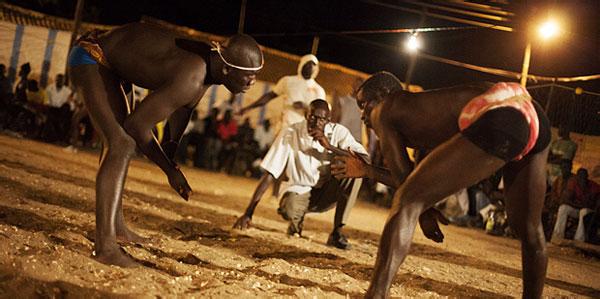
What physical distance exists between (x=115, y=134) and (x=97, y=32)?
0.81 m

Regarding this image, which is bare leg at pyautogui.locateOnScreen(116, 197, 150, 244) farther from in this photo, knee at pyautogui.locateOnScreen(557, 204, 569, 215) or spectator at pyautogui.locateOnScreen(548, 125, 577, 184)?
spectator at pyautogui.locateOnScreen(548, 125, 577, 184)

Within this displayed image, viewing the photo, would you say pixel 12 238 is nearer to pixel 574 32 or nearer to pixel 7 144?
pixel 7 144

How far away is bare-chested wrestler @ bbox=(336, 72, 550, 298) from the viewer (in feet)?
8.86

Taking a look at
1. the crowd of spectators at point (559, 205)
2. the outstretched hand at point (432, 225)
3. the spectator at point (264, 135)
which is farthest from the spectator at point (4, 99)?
the outstretched hand at point (432, 225)

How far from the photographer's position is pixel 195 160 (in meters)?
13.4

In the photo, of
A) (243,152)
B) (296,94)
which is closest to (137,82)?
(296,94)

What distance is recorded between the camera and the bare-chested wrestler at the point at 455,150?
2699 millimetres

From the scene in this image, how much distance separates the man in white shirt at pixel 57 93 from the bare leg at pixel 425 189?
37.7 ft

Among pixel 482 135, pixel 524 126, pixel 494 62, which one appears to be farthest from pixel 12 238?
pixel 494 62

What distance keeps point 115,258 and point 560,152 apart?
32.5 ft

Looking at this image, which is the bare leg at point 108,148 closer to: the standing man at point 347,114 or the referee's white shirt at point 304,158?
the referee's white shirt at point 304,158

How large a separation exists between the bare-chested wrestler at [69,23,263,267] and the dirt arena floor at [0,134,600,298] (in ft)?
1.26

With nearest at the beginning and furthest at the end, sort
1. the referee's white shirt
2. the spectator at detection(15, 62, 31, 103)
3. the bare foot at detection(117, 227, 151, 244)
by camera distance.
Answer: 1. the bare foot at detection(117, 227, 151, 244)
2. the referee's white shirt
3. the spectator at detection(15, 62, 31, 103)

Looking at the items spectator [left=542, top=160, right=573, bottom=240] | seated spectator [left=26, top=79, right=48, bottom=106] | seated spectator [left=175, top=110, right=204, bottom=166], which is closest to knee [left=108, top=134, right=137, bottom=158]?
spectator [left=542, top=160, right=573, bottom=240]
